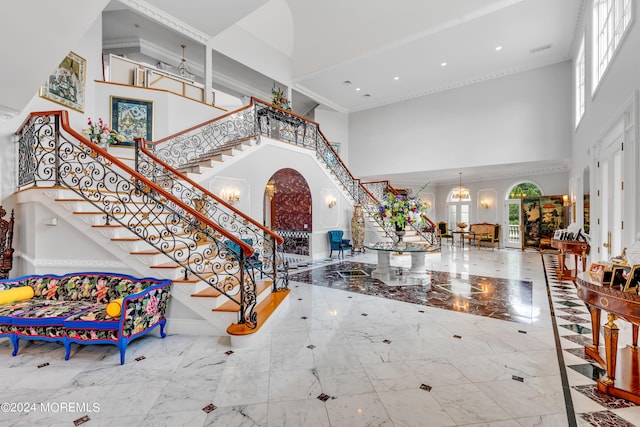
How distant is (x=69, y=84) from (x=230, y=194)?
385 centimetres

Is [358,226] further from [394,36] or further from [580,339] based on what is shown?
[580,339]

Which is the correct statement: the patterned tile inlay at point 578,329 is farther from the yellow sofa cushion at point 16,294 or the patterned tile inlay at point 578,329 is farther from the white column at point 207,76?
the white column at point 207,76

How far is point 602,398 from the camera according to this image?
2.35 metres

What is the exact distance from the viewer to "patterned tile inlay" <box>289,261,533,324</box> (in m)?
4.61

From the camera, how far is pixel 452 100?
454 inches

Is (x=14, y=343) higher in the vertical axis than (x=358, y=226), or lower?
lower

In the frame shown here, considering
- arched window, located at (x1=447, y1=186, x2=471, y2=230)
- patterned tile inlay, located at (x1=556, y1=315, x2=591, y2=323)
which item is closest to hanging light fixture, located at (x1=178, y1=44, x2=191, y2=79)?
patterned tile inlay, located at (x1=556, y1=315, x2=591, y2=323)

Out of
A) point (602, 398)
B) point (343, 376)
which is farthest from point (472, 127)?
point (343, 376)

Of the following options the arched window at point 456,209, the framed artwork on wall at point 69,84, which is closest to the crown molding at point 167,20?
the framed artwork on wall at point 69,84

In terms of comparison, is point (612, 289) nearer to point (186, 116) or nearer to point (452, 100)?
point (186, 116)

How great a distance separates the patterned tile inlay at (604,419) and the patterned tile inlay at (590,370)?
1.84 ft

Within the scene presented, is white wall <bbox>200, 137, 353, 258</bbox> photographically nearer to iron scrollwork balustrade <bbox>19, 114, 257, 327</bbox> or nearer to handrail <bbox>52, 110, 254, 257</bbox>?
iron scrollwork balustrade <bbox>19, 114, 257, 327</bbox>

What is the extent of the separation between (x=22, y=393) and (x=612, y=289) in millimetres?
4807

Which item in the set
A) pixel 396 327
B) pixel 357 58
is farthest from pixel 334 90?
pixel 396 327
